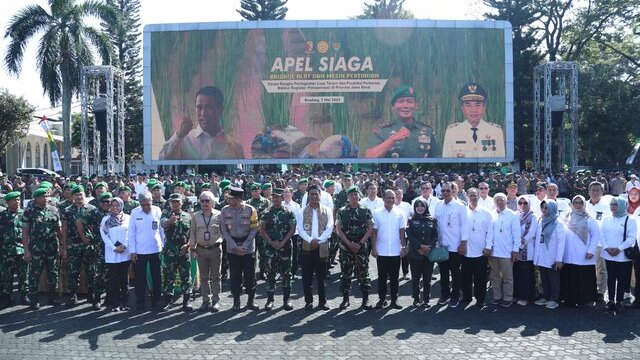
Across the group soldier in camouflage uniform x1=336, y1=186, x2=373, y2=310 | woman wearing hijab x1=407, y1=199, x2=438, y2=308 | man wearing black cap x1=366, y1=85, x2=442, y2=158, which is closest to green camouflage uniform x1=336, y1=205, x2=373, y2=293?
soldier in camouflage uniform x1=336, y1=186, x2=373, y2=310

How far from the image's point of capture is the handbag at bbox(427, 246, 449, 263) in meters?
7.36

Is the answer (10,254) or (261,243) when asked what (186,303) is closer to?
(261,243)

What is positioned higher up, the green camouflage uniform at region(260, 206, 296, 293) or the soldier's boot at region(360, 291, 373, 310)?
the green camouflage uniform at region(260, 206, 296, 293)

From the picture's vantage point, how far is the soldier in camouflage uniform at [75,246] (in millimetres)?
7781

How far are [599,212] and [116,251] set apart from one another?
670 cm

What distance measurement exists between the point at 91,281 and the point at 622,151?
32.6m

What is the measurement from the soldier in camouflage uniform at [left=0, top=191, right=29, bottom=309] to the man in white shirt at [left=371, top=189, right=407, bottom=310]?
4925 mm

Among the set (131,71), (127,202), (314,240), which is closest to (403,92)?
(127,202)

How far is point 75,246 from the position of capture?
25.8 ft

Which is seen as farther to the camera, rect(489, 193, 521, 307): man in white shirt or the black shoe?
rect(489, 193, 521, 307): man in white shirt

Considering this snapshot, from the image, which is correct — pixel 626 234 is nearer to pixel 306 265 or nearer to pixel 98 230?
pixel 306 265

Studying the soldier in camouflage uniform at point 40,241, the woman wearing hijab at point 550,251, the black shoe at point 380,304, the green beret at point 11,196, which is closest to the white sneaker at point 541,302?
the woman wearing hijab at point 550,251

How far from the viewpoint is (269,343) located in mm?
6023

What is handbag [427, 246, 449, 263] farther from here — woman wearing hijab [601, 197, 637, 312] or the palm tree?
A: the palm tree
